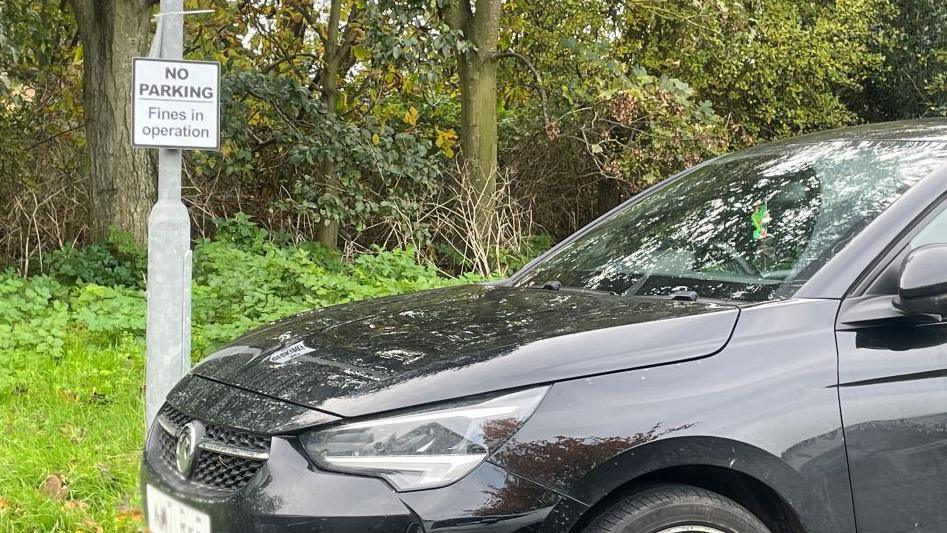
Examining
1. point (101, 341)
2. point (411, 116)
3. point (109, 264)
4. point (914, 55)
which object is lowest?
point (101, 341)

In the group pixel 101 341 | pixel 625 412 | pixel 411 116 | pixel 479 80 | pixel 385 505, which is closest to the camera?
pixel 385 505

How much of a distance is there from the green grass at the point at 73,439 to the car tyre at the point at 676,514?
157cm

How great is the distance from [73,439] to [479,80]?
7285 mm

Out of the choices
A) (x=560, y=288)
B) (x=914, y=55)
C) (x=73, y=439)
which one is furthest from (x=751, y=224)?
(x=914, y=55)

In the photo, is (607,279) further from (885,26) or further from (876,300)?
(885,26)

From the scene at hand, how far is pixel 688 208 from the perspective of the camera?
10.6 feet

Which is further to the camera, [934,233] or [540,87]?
[540,87]

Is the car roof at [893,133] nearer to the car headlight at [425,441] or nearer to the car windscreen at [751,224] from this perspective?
the car windscreen at [751,224]

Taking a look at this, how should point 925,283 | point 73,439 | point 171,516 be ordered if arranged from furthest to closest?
1. point 73,439
2. point 171,516
3. point 925,283

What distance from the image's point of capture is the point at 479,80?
10.7 meters

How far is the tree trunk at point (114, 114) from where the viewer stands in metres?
8.57

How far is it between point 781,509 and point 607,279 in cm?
103

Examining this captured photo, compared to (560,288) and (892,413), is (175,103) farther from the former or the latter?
(892,413)

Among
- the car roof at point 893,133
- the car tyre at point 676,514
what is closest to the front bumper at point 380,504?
the car tyre at point 676,514
